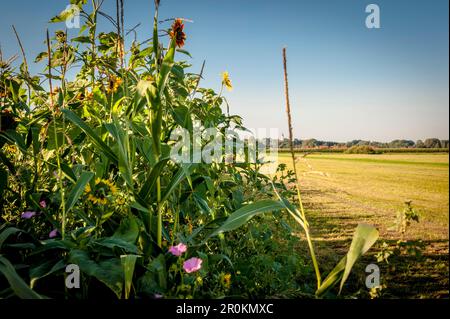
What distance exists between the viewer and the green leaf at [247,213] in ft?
3.02

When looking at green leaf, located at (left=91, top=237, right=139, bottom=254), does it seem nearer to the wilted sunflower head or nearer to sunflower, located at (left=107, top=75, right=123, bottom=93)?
sunflower, located at (left=107, top=75, right=123, bottom=93)

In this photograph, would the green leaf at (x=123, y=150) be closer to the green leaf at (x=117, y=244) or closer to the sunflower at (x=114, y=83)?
the green leaf at (x=117, y=244)

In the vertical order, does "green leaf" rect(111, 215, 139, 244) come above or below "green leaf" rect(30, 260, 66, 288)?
above

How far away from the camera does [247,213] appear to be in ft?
3.10

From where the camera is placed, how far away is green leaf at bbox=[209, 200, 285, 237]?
921 millimetres

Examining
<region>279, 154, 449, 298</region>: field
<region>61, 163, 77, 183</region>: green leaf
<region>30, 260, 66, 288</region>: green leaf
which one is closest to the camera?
<region>30, 260, 66, 288</region>: green leaf

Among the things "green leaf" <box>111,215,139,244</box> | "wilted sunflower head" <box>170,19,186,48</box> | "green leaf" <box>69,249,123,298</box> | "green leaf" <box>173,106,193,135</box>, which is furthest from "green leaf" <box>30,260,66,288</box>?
"wilted sunflower head" <box>170,19,186,48</box>

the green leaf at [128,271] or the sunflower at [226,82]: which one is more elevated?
the sunflower at [226,82]

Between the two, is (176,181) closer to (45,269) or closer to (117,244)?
(117,244)

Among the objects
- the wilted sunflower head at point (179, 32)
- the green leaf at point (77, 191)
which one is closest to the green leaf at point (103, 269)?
the green leaf at point (77, 191)

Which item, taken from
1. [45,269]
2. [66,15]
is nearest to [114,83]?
[66,15]

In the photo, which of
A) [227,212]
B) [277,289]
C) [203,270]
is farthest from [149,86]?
[277,289]

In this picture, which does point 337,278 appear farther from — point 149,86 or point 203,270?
point 149,86
